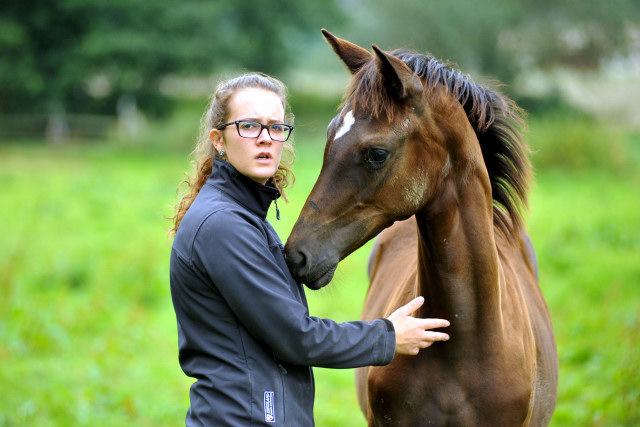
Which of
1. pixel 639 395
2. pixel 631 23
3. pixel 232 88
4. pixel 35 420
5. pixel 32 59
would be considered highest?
pixel 631 23

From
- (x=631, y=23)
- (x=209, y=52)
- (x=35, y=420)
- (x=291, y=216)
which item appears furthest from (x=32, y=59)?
(x=35, y=420)

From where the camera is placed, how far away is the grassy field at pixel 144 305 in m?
4.53

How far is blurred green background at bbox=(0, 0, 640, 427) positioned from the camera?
4980 mm

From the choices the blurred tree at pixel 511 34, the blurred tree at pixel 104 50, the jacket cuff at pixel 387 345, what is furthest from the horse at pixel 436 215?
the blurred tree at pixel 104 50

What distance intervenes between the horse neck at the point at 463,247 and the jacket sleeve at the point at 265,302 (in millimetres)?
401

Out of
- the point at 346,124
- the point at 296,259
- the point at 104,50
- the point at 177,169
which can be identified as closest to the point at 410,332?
the point at 296,259

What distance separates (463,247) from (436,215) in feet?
0.49

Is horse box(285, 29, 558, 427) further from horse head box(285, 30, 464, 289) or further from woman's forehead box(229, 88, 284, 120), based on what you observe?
woman's forehead box(229, 88, 284, 120)

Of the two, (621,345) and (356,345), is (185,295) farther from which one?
(621,345)

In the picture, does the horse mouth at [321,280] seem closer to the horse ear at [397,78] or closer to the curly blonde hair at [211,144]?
→ the curly blonde hair at [211,144]

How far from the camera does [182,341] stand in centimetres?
207

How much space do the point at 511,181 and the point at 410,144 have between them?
65cm

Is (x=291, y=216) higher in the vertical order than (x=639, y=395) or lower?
higher

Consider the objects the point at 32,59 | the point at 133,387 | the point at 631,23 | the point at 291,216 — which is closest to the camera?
the point at 133,387
